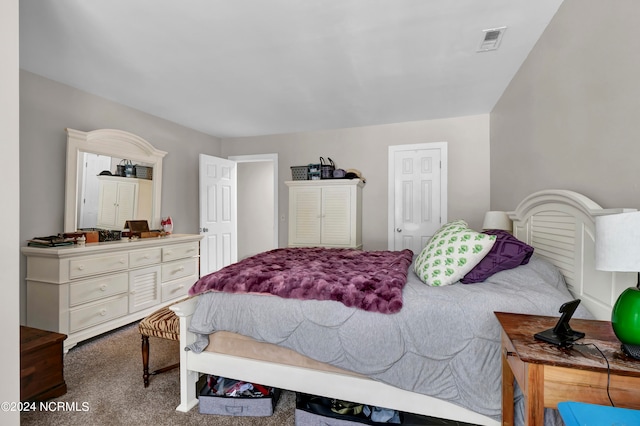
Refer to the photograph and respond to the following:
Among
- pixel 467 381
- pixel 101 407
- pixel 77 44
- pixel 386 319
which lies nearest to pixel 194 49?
pixel 77 44

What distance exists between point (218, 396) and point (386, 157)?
336cm

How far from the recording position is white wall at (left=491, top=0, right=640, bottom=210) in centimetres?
123

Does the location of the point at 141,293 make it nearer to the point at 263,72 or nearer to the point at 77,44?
the point at 77,44

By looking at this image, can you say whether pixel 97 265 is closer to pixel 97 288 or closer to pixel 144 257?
pixel 97 288

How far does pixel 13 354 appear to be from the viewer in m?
1.34

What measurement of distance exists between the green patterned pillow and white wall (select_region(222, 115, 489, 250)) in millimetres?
2268

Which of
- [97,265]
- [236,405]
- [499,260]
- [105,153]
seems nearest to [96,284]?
[97,265]

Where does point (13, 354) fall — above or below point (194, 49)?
below

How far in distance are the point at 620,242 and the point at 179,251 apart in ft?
12.0

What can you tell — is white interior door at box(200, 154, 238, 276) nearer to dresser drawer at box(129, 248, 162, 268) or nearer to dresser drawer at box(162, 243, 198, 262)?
dresser drawer at box(162, 243, 198, 262)

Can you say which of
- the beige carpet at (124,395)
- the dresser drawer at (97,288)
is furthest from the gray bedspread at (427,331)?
the dresser drawer at (97,288)

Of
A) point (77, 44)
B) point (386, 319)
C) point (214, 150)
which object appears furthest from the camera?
point (214, 150)

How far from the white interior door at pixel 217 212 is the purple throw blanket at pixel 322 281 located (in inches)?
85.8

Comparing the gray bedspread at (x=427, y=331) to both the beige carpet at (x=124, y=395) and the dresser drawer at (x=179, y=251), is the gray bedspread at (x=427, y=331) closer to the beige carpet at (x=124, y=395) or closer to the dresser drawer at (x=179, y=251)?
the beige carpet at (x=124, y=395)
